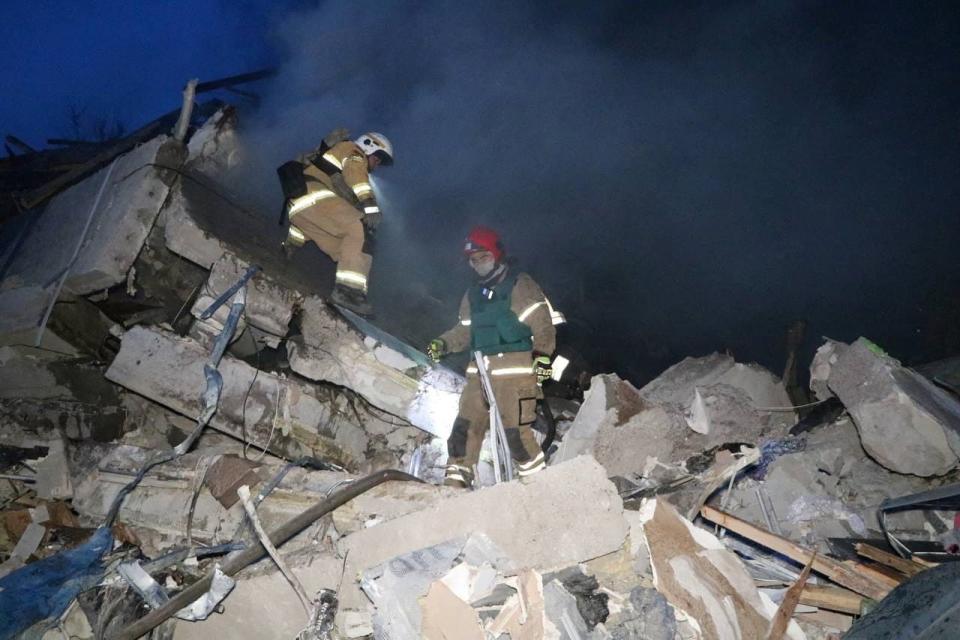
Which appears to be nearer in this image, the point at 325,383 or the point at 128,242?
the point at 128,242

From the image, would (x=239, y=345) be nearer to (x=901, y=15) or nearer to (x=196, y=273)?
(x=196, y=273)

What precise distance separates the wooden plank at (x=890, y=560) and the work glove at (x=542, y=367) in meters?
2.45

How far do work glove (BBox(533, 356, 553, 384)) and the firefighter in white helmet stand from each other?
1761 mm

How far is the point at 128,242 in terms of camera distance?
4.42 m

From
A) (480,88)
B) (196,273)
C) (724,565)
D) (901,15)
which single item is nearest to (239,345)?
(196,273)

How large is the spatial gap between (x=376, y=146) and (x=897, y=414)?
192 inches

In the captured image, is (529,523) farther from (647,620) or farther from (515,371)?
(515,371)

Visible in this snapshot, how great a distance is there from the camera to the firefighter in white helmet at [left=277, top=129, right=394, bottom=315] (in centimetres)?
477

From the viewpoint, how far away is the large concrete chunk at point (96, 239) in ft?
14.3

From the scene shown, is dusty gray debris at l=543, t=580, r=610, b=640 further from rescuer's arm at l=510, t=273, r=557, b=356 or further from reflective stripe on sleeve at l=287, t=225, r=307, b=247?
reflective stripe on sleeve at l=287, t=225, r=307, b=247

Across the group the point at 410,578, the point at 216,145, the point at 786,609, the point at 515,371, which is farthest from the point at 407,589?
the point at 216,145

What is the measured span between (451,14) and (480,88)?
1.83m

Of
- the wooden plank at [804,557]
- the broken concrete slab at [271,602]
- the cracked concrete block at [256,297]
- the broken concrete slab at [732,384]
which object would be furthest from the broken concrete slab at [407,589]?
the cracked concrete block at [256,297]

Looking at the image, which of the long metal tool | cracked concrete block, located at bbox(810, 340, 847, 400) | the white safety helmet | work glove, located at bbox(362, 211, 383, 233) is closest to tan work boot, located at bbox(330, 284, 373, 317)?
work glove, located at bbox(362, 211, 383, 233)
